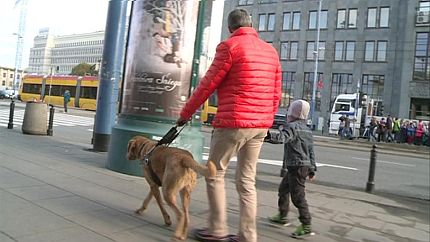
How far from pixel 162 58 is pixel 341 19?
157 feet

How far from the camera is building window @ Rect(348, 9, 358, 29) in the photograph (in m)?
50.2

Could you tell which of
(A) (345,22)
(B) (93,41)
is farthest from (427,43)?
(B) (93,41)

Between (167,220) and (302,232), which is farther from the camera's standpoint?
(302,232)

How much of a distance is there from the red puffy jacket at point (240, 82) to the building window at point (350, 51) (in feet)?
160

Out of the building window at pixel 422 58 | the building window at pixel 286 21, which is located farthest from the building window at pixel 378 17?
the building window at pixel 286 21

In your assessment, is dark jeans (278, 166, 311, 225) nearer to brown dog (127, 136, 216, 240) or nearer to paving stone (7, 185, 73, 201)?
brown dog (127, 136, 216, 240)

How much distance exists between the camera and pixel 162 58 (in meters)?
7.32

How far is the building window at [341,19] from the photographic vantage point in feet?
167

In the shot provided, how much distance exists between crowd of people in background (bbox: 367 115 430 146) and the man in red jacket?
26504mm

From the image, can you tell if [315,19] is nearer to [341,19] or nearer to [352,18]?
[341,19]

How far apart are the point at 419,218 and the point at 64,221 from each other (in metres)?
5.30

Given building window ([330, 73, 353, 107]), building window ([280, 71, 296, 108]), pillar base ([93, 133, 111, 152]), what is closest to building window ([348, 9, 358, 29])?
building window ([330, 73, 353, 107])

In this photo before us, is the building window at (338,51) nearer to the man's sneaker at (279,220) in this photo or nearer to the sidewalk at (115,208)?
the sidewalk at (115,208)

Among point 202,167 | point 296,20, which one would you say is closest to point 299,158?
point 202,167
